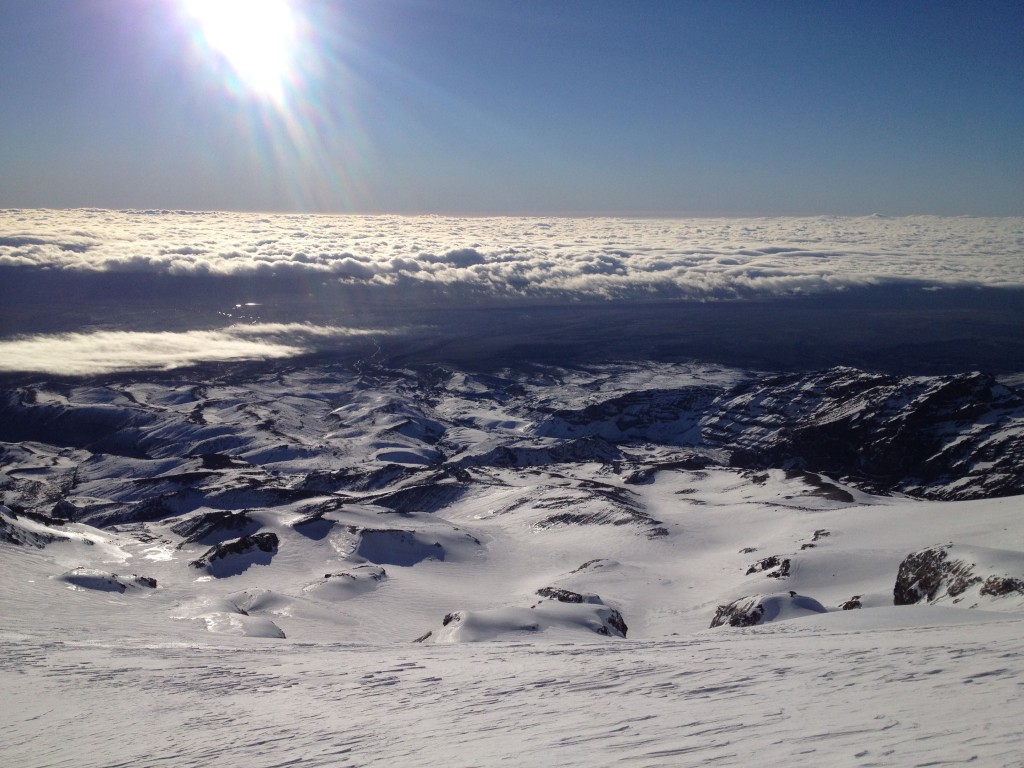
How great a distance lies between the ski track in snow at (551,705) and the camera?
1288cm

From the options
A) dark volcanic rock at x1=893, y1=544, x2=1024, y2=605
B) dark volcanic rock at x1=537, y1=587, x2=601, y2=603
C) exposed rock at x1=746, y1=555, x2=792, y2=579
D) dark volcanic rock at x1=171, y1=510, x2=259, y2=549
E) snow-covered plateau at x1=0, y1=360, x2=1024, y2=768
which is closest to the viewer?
snow-covered plateau at x1=0, y1=360, x2=1024, y2=768

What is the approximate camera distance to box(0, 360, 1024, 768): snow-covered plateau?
14.7m

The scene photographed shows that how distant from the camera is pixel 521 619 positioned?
42656mm

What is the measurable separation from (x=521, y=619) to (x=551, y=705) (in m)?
26.0

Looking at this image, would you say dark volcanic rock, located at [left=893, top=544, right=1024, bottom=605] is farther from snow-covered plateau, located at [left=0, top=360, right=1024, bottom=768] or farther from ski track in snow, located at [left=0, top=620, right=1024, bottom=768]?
ski track in snow, located at [left=0, top=620, right=1024, bottom=768]

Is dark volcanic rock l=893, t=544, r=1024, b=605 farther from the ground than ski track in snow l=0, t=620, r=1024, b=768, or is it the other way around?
dark volcanic rock l=893, t=544, r=1024, b=605

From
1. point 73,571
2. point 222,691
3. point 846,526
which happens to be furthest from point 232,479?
point 222,691

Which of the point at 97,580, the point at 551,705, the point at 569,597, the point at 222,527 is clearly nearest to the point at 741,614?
the point at 569,597

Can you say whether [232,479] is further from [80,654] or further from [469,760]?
[469,760]

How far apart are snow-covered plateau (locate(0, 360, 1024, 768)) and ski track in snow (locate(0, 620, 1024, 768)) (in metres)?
0.10

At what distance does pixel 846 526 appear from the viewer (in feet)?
218

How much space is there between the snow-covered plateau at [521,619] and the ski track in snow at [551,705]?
0.10 metres

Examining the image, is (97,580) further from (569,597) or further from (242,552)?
(569,597)

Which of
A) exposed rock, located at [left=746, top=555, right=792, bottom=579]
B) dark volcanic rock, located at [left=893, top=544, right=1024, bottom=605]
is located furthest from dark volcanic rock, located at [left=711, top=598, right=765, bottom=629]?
exposed rock, located at [left=746, top=555, right=792, bottom=579]
